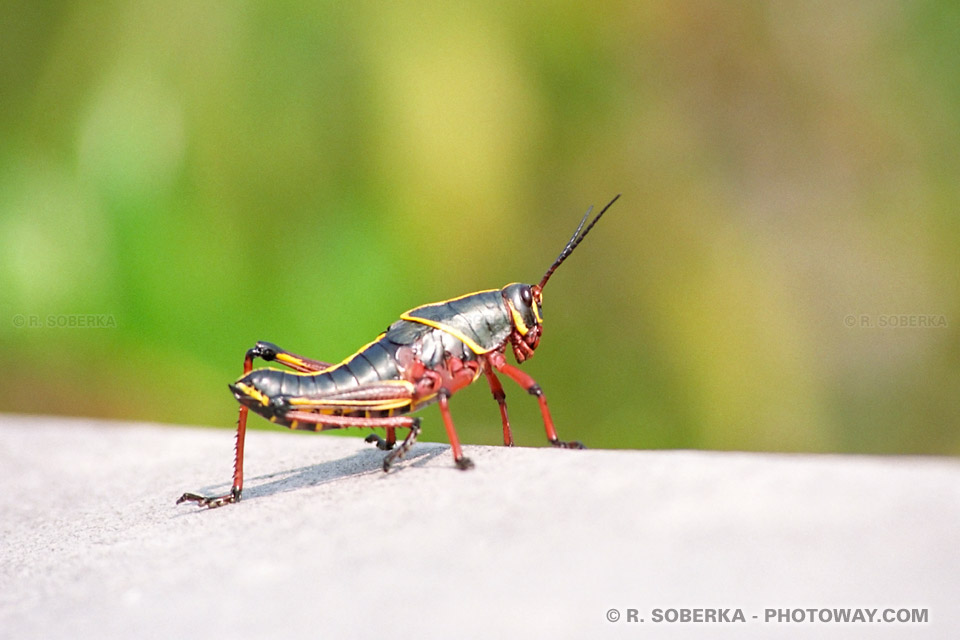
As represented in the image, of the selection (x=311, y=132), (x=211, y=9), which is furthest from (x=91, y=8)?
(x=311, y=132)

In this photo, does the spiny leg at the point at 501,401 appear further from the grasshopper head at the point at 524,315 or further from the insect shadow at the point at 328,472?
the insect shadow at the point at 328,472

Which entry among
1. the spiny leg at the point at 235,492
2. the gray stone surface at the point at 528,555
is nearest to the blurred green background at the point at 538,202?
the spiny leg at the point at 235,492

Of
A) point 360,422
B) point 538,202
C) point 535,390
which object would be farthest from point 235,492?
point 538,202

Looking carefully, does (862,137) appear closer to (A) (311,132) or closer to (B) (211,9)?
(A) (311,132)

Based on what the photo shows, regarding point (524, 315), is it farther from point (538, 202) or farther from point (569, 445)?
point (538, 202)

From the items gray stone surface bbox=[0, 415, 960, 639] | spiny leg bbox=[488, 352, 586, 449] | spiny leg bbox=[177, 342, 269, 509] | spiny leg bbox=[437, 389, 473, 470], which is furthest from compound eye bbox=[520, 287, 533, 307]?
spiny leg bbox=[177, 342, 269, 509]

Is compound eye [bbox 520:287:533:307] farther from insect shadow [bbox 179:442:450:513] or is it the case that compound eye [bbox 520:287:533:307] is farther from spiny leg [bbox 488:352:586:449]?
insect shadow [bbox 179:442:450:513]
